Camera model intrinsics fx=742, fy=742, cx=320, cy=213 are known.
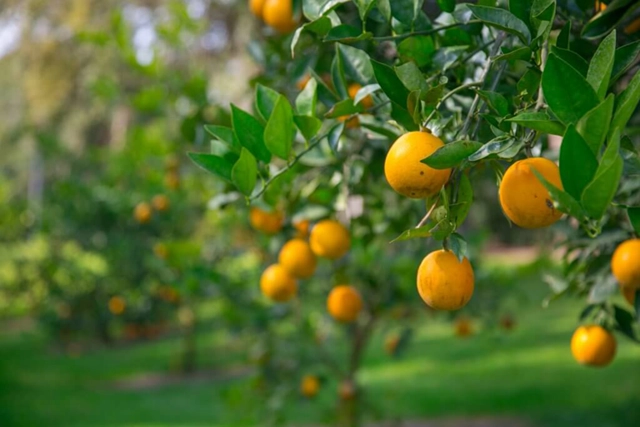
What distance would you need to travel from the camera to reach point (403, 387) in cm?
584

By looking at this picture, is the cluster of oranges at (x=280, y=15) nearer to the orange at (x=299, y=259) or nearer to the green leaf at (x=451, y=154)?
the orange at (x=299, y=259)

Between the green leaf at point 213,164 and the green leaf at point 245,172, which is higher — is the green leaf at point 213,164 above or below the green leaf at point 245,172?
above

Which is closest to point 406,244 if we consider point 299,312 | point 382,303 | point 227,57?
point 382,303

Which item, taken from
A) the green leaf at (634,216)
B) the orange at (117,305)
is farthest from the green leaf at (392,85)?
the orange at (117,305)

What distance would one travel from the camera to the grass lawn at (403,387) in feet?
16.0

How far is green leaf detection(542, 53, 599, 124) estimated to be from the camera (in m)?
0.77

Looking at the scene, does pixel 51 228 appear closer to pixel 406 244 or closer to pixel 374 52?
pixel 406 244

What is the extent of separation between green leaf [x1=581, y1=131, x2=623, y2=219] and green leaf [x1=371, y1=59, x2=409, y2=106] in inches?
13.4

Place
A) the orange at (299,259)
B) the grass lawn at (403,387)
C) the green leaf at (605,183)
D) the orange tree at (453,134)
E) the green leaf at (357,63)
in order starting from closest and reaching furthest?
the green leaf at (605,183) → the orange tree at (453,134) → the green leaf at (357,63) → the orange at (299,259) → the grass lawn at (403,387)

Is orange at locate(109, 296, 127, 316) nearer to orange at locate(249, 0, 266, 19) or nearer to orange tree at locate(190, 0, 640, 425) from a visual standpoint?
orange tree at locate(190, 0, 640, 425)

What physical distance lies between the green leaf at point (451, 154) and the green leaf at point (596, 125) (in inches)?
5.5

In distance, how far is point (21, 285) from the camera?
31.0ft

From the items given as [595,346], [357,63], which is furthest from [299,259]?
[595,346]

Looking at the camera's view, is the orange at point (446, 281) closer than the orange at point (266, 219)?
Yes
